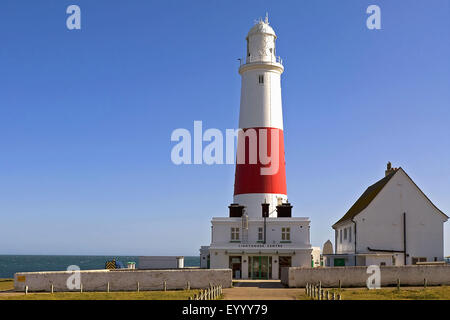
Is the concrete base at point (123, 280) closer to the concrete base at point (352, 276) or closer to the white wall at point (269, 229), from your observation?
the concrete base at point (352, 276)

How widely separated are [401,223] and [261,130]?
14.3 meters

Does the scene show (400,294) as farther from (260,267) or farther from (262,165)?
(262,165)

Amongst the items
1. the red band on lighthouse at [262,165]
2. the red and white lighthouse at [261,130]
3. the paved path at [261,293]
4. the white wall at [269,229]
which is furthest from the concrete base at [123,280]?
the red band on lighthouse at [262,165]

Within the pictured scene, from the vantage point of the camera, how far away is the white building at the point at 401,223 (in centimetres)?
5150

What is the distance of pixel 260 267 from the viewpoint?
161 feet

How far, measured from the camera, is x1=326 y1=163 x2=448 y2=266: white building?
51500 millimetres

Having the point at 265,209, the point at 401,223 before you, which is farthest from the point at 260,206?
the point at 401,223

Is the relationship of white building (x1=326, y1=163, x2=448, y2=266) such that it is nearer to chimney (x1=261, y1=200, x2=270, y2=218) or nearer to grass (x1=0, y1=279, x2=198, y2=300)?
chimney (x1=261, y1=200, x2=270, y2=218)

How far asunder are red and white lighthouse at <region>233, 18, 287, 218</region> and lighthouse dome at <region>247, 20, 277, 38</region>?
343 millimetres

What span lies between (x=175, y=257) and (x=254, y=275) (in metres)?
10.7

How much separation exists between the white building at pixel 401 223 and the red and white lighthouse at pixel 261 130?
24.8ft

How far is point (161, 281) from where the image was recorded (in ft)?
125

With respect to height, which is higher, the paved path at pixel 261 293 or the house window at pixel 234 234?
the house window at pixel 234 234
